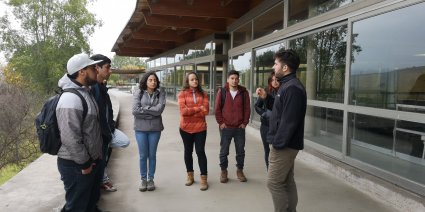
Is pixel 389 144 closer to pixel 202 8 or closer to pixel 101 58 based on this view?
pixel 101 58

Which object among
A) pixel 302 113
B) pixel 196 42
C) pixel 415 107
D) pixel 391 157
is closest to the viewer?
pixel 302 113

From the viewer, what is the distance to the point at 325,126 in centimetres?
541

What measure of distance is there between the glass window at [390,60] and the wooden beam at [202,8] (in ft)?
17.2

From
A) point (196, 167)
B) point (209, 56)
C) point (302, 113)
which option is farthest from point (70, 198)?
point (209, 56)

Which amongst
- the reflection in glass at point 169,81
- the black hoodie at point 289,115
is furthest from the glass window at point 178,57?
the black hoodie at point 289,115

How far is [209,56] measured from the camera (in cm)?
1251

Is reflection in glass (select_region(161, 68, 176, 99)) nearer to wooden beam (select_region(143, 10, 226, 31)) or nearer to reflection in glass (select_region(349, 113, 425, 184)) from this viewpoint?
wooden beam (select_region(143, 10, 226, 31))

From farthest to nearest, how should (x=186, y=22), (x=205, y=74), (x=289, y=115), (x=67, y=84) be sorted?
(x=205, y=74) < (x=186, y=22) < (x=289, y=115) < (x=67, y=84)

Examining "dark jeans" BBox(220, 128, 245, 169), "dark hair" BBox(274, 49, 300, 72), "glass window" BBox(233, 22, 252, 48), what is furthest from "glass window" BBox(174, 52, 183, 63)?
"dark hair" BBox(274, 49, 300, 72)

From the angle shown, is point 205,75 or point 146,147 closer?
point 146,147

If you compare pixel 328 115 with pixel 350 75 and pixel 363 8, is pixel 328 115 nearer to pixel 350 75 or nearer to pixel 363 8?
pixel 350 75

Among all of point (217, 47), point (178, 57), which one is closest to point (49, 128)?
point (217, 47)

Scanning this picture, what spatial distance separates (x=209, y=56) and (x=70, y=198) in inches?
405

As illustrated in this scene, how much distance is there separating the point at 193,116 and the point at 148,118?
0.56 metres
